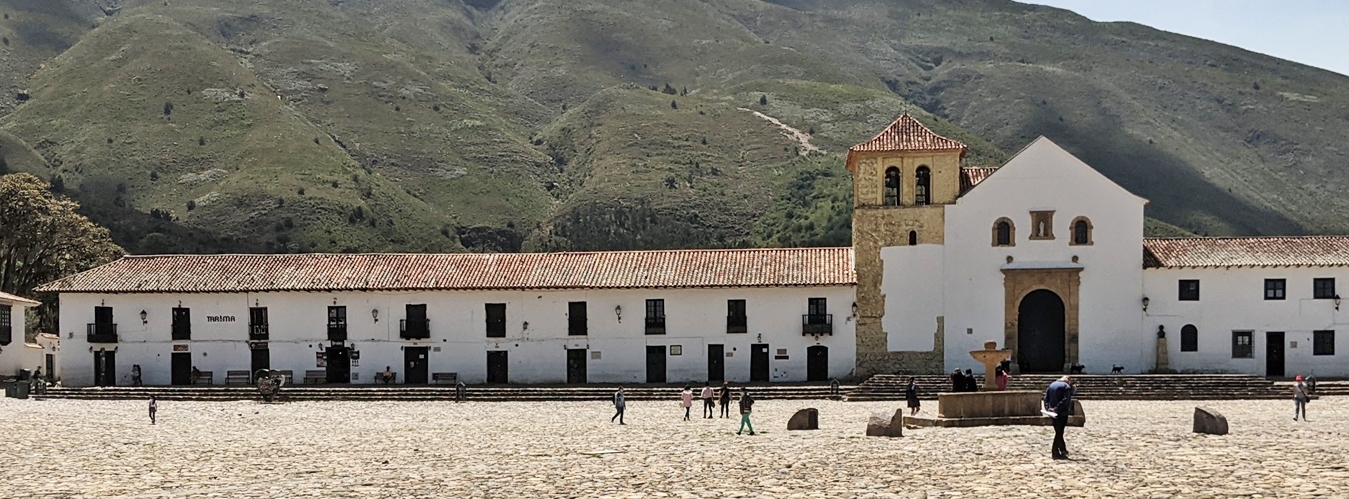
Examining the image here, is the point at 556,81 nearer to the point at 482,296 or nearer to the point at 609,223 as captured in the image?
the point at 609,223

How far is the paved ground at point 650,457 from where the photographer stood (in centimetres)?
1716

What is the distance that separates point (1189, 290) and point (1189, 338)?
4.40 feet

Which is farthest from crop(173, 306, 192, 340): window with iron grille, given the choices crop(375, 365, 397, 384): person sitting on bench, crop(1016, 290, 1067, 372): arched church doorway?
crop(1016, 290, 1067, 372): arched church doorway

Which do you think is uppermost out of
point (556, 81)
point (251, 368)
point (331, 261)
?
point (556, 81)

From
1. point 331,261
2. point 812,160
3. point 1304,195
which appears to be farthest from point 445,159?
point 1304,195

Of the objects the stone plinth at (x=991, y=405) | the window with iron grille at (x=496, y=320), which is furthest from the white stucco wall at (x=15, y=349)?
the stone plinth at (x=991, y=405)

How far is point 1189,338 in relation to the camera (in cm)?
4112

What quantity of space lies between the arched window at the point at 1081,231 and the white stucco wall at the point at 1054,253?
13 cm

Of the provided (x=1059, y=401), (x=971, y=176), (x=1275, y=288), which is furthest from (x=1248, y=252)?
(x=1059, y=401)

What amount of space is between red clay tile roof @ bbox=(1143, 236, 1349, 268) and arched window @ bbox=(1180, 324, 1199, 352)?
1.80m

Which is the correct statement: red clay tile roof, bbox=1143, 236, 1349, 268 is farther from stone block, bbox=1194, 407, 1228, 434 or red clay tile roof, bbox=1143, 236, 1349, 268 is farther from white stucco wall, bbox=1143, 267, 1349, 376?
stone block, bbox=1194, 407, 1228, 434

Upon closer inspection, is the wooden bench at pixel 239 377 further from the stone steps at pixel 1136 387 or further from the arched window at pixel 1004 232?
the arched window at pixel 1004 232

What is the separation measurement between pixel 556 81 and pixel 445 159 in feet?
89.8

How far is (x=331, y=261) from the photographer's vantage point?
4491cm
